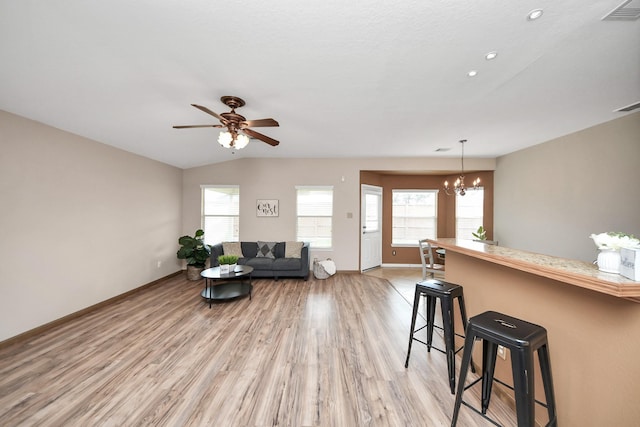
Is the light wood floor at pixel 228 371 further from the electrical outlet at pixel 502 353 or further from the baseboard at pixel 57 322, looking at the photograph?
the electrical outlet at pixel 502 353

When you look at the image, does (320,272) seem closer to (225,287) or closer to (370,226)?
(370,226)

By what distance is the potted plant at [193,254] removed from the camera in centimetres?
489

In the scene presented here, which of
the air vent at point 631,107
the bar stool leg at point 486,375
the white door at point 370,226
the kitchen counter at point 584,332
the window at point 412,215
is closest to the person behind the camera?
the kitchen counter at point 584,332

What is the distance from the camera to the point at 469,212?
5891 mm

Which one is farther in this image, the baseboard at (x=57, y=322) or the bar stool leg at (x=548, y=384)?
the baseboard at (x=57, y=322)

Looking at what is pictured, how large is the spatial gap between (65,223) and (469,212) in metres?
7.87

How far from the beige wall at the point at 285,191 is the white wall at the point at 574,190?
2.26 m

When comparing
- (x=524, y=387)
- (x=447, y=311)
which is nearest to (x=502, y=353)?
(x=447, y=311)

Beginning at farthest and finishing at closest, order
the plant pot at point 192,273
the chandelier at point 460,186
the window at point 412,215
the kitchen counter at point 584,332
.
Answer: the window at point 412,215
the plant pot at point 192,273
the chandelier at point 460,186
the kitchen counter at point 584,332

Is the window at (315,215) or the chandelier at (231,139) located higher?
the chandelier at (231,139)

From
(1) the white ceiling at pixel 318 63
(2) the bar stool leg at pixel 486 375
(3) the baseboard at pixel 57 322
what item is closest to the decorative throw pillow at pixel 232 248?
(3) the baseboard at pixel 57 322

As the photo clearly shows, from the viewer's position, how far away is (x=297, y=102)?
2.77m

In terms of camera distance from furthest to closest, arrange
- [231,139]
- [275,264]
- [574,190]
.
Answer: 1. [275,264]
2. [574,190]
3. [231,139]

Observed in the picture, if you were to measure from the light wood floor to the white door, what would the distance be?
7.60 feet
